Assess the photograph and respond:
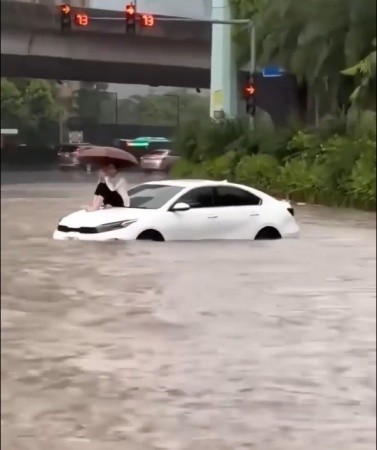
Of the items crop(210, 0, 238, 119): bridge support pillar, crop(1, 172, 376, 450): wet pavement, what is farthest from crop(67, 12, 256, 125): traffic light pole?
crop(1, 172, 376, 450): wet pavement

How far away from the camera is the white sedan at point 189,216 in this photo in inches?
33.5

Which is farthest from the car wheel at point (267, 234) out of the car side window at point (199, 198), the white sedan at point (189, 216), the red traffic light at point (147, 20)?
the red traffic light at point (147, 20)

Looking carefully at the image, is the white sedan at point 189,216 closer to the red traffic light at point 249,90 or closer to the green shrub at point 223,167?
the green shrub at point 223,167

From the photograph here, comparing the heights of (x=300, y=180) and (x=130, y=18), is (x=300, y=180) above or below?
below

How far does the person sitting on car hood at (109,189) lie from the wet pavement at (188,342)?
8 cm

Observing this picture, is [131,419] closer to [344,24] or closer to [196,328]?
[196,328]

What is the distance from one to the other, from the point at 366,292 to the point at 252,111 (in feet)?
1.20

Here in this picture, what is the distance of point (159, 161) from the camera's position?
937 millimetres


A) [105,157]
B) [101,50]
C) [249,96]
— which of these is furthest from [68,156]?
[249,96]

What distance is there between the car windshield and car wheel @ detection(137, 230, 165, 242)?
47 mm

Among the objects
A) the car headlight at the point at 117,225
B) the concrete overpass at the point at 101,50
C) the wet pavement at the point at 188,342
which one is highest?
the concrete overpass at the point at 101,50

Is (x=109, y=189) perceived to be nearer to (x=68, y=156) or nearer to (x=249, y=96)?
(x=68, y=156)

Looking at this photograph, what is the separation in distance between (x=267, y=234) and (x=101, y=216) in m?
0.26

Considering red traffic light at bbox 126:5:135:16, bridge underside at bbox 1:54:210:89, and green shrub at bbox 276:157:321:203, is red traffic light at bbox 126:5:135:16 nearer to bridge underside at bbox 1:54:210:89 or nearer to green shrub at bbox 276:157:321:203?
bridge underside at bbox 1:54:210:89
